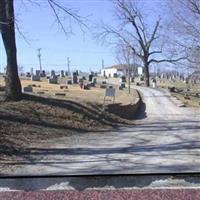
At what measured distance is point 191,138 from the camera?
551 cm

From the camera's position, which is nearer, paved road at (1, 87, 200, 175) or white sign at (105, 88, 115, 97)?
paved road at (1, 87, 200, 175)

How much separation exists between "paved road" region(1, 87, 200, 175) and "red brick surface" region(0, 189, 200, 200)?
1.02m

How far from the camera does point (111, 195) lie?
356cm

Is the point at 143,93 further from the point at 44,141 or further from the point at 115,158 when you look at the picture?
the point at 44,141

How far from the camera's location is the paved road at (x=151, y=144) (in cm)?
507

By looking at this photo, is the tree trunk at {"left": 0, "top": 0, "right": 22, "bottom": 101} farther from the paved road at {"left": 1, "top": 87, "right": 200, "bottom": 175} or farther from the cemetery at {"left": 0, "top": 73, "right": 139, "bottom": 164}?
the cemetery at {"left": 0, "top": 73, "right": 139, "bottom": 164}

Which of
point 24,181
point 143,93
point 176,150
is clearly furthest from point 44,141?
point 24,181

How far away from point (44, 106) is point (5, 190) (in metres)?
5.96

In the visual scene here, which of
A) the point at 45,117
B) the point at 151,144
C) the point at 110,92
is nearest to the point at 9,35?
the point at 151,144

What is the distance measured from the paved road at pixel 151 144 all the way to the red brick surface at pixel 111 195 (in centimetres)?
102

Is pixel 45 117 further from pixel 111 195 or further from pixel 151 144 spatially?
pixel 111 195

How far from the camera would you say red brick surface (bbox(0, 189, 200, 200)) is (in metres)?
3.51

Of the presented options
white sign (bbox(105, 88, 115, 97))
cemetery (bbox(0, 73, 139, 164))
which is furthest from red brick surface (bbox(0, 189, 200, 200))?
cemetery (bbox(0, 73, 139, 164))

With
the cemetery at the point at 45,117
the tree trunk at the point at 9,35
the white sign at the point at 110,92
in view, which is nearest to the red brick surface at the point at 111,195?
the tree trunk at the point at 9,35
